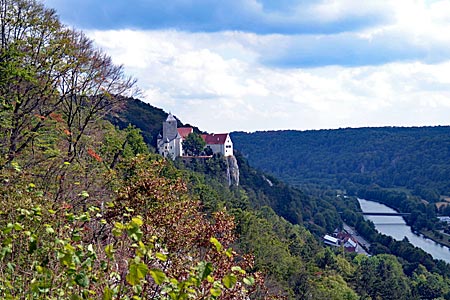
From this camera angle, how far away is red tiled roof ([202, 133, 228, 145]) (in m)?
72.8

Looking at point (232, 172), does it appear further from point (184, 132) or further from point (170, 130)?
point (170, 130)

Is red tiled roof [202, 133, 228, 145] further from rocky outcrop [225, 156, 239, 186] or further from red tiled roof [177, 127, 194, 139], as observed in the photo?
red tiled roof [177, 127, 194, 139]

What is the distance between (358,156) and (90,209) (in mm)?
170465

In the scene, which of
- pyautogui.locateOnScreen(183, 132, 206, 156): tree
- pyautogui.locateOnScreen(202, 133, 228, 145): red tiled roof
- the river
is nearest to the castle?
pyautogui.locateOnScreen(202, 133, 228, 145): red tiled roof

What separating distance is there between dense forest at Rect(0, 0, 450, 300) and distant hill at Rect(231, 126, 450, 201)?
4341 inches

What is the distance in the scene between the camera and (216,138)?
7350 cm

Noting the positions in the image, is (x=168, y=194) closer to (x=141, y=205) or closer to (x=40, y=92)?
(x=141, y=205)

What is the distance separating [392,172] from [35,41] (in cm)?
14772

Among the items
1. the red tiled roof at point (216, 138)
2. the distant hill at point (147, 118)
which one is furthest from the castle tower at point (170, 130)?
the distant hill at point (147, 118)

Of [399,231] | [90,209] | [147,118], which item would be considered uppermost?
[147,118]

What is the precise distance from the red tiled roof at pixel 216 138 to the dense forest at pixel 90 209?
115 ft

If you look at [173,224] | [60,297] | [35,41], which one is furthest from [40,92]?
[60,297]

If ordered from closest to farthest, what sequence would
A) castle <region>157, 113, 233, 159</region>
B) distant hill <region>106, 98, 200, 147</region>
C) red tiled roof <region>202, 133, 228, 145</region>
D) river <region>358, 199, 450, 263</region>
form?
castle <region>157, 113, 233, 159</region> → red tiled roof <region>202, 133, 228, 145</region> → river <region>358, 199, 450, 263</region> → distant hill <region>106, 98, 200, 147</region>

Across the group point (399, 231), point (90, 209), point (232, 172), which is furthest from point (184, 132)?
point (90, 209)
